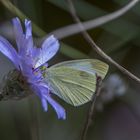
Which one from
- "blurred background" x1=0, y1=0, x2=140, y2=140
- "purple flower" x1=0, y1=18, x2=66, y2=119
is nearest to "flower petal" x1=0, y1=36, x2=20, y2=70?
"purple flower" x1=0, y1=18, x2=66, y2=119

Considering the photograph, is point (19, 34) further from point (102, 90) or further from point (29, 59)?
point (102, 90)

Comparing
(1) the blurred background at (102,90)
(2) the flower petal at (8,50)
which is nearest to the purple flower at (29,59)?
(2) the flower petal at (8,50)

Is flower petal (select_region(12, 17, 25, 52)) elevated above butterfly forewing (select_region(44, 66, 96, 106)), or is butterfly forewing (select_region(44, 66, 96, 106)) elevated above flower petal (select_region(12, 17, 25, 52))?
flower petal (select_region(12, 17, 25, 52))

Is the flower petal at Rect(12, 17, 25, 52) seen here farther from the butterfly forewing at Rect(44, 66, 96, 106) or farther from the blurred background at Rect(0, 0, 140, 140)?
the blurred background at Rect(0, 0, 140, 140)

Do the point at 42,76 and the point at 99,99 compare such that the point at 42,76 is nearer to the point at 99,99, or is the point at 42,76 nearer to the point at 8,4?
the point at 8,4

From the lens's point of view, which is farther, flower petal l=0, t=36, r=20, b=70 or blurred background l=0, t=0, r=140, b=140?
blurred background l=0, t=0, r=140, b=140

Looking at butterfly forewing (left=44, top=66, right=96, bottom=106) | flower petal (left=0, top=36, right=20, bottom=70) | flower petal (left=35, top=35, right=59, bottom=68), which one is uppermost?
flower petal (left=0, top=36, right=20, bottom=70)
